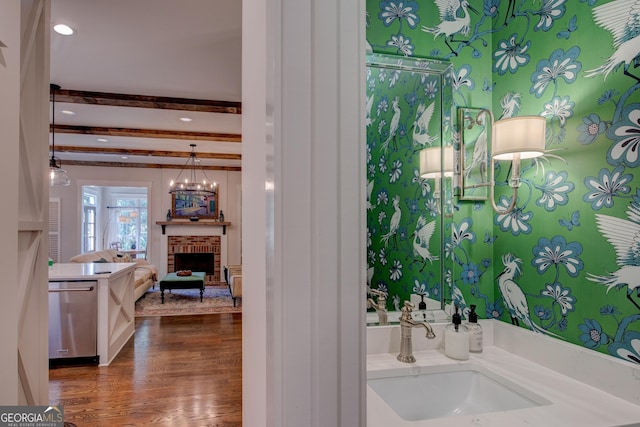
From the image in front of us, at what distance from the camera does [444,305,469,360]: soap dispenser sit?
53.5 inches

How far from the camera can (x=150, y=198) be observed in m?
8.07

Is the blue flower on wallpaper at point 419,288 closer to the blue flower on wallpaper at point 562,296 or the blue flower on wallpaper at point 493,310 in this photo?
the blue flower on wallpaper at point 493,310

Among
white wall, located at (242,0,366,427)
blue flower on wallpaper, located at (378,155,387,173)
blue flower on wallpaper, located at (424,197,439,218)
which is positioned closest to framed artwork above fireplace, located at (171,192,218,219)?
blue flower on wallpaper, located at (378,155,387,173)

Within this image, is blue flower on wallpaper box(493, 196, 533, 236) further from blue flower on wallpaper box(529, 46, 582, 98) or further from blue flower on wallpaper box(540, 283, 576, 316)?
blue flower on wallpaper box(529, 46, 582, 98)

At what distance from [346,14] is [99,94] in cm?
453

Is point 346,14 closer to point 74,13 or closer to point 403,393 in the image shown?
point 403,393

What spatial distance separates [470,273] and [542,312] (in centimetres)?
31

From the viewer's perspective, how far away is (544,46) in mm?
1380

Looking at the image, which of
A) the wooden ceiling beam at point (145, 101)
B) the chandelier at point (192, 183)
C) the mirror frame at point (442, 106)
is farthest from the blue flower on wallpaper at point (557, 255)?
the chandelier at point (192, 183)

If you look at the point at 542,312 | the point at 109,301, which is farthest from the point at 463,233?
the point at 109,301

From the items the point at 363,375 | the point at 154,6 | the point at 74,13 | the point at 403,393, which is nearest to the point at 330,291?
the point at 363,375

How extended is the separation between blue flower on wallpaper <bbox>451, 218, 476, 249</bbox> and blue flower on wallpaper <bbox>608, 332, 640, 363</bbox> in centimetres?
61

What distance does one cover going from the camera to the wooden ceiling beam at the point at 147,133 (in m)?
5.35

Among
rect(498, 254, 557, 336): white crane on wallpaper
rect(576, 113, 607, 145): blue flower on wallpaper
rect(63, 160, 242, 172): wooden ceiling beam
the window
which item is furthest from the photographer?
the window
